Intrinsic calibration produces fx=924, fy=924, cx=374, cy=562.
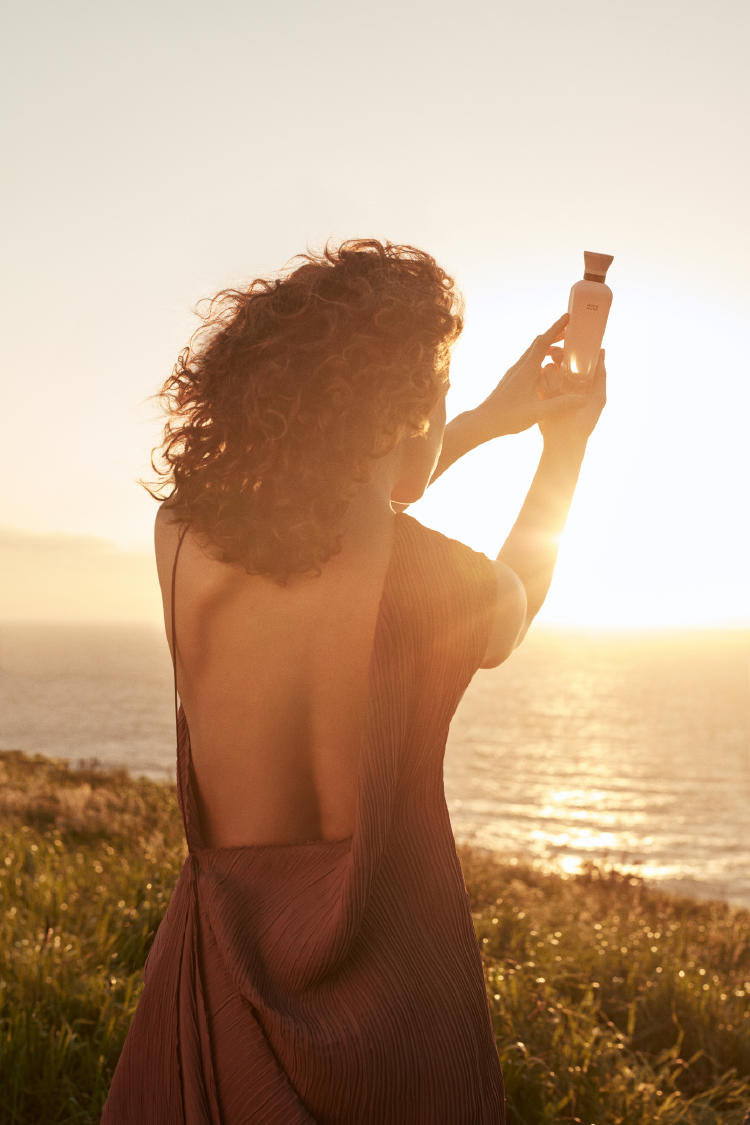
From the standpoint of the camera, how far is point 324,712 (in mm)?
1367

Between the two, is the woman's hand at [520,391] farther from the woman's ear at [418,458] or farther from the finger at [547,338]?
the woman's ear at [418,458]

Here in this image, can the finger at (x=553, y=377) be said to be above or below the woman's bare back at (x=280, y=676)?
above

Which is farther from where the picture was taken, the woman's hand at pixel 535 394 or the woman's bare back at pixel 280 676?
the woman's hand at pixel 535 394

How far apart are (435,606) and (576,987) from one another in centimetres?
369

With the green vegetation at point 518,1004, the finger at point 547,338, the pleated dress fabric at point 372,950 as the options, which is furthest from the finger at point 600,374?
the green vegetation at point 518,1004

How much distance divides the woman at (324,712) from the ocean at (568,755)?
45.6 feet

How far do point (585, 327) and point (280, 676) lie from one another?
925mm

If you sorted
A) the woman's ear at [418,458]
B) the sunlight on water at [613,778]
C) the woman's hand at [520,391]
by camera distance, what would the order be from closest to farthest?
1. the woman's ear at [418,458]
2. the woman's hand at [520,391]
3. the sunlight on water at [613,778]

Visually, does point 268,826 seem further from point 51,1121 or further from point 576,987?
point 576,987

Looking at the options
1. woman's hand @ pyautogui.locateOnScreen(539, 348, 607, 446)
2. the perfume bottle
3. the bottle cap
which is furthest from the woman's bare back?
the bottle cap

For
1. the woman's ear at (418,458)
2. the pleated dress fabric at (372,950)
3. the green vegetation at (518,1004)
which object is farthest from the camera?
the green vegetation at (518,1004)

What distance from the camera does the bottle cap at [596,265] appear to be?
72.5 inches

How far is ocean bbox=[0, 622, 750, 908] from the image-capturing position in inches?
1561

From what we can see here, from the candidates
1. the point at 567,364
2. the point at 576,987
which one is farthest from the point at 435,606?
the point at 576,987
